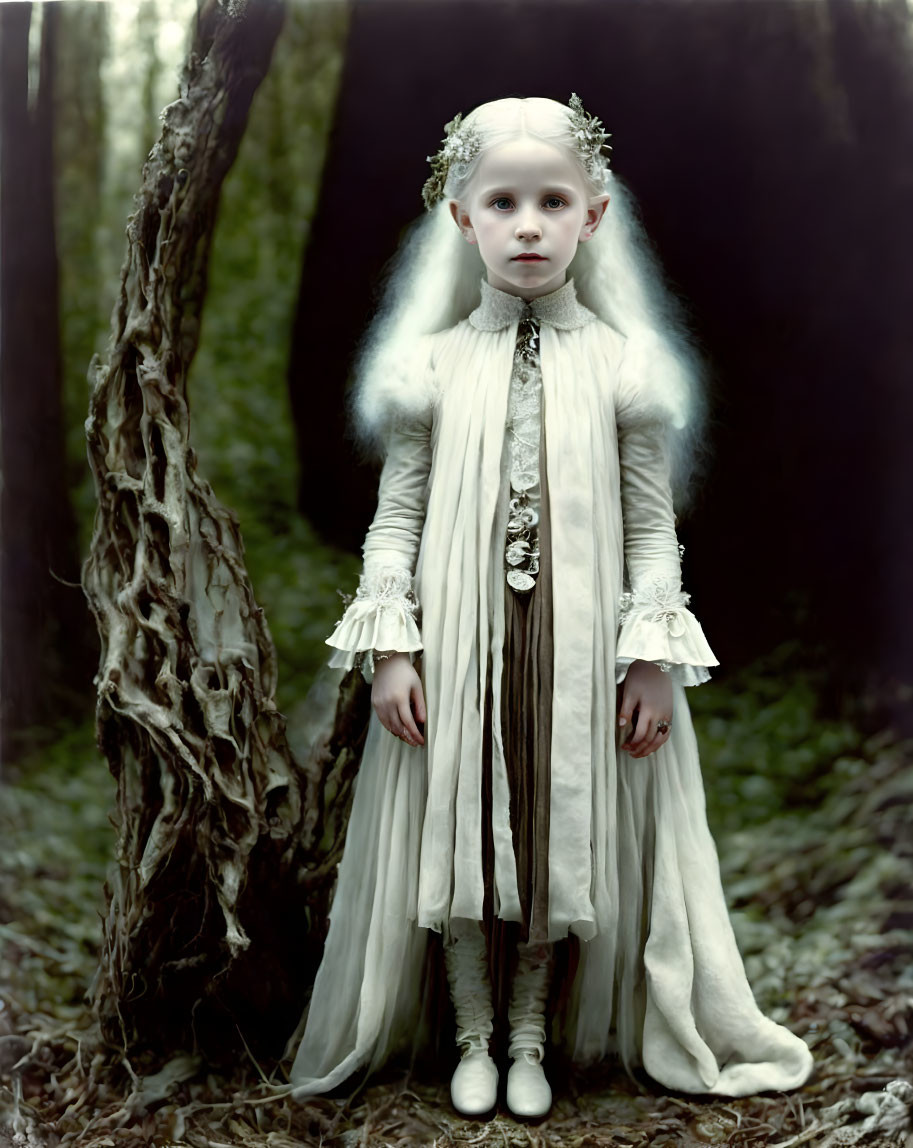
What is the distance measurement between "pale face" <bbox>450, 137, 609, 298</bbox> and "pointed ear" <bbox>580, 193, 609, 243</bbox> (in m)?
0.03

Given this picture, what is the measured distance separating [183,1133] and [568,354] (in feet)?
4.40

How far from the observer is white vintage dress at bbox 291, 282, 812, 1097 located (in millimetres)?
1878

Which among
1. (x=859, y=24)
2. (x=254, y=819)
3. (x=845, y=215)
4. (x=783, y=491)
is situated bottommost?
(x=254, y=819)

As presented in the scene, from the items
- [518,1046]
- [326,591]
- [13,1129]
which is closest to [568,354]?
[326,591]

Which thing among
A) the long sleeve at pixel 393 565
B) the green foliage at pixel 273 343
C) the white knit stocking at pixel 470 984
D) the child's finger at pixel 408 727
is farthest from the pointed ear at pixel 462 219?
the white knit stocking at pixel 470 984

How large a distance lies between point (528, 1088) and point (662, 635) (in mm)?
738

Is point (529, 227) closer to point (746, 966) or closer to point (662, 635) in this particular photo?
point (662, 635)

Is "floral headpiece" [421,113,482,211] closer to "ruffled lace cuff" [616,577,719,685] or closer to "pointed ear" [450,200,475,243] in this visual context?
"pointed ear" [450,200,475,243]

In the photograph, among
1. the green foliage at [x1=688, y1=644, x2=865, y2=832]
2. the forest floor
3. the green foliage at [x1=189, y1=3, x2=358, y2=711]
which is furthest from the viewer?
the green foliage at [x1=688, y1=644, x2=865, y2=832]

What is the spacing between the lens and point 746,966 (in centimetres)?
232

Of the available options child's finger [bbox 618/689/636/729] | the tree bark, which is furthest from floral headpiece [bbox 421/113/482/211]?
child's finger [bbox 618/689/636/729]

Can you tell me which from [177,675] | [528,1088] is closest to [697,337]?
[177,675]

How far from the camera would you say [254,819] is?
2.08 m

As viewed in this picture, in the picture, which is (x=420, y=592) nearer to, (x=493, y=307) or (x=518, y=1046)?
(x=493, y=307)
